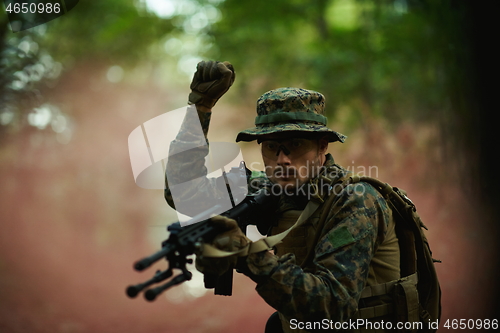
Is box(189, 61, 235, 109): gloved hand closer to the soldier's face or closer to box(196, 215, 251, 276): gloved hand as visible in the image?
the soldier's face

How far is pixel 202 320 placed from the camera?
764 cm

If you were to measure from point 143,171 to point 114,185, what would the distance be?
8.01 meters

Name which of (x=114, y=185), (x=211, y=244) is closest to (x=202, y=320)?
(x=114, y=185)

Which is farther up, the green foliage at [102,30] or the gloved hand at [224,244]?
the green foliage at [102,30]

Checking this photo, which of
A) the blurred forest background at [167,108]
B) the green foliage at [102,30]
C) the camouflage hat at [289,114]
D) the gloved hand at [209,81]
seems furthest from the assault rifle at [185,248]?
the green foliage at [102,30]

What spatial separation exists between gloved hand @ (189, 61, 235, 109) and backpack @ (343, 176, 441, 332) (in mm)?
974

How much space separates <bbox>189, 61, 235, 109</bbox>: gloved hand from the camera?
2.24 metres

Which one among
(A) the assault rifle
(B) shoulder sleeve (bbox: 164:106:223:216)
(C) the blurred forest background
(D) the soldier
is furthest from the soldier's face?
(C) the blurred forest background

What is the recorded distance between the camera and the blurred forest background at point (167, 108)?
737cm

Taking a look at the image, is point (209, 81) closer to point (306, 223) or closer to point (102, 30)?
point (306, 223)

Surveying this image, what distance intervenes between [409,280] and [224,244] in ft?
4.39

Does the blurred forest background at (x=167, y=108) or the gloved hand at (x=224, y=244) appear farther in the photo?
the blurred forest background at (x=167, y=108)

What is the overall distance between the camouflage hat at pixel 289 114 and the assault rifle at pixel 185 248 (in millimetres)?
482

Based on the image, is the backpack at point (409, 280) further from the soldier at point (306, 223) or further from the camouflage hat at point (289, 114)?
the camouflage hat at point (289, 114)
